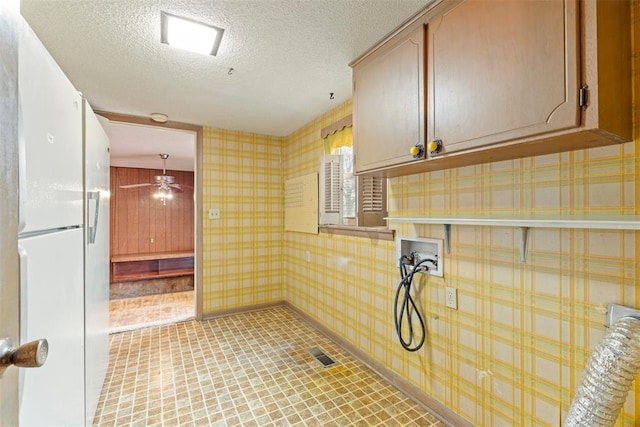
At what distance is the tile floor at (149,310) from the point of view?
327 cm

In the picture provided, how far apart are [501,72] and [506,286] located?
979 millimetres

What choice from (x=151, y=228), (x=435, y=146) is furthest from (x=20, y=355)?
(x=151, y=228)

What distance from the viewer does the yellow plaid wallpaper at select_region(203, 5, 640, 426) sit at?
1122mm

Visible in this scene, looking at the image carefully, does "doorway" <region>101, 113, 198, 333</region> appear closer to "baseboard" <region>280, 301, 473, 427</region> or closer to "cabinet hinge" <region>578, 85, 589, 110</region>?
"baseboard" <region>280, 301, 473, 427</region>

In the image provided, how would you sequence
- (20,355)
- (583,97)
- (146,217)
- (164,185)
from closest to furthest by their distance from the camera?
(20,355) < (583,97) < (164,185) < (146,217)

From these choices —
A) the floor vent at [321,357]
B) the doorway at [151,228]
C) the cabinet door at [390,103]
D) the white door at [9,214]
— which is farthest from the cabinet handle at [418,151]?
the doorway at [151,228]

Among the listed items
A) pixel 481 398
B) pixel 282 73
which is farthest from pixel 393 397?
pixel 282 73

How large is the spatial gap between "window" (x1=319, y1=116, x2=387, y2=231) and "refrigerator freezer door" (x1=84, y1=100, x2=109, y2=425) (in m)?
1.78

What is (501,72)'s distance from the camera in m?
1.12

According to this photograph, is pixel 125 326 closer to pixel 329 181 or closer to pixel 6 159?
pixel 329 181

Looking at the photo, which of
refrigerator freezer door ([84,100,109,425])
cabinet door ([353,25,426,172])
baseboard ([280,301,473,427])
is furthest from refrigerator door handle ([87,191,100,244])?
baseboard ([280,301,473,427])

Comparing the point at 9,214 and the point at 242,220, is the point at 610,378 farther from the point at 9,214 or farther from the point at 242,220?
the point at 242,220

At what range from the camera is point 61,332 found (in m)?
1.11

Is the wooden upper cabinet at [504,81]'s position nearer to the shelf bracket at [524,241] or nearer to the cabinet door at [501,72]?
the cabinet door at [501,72]
